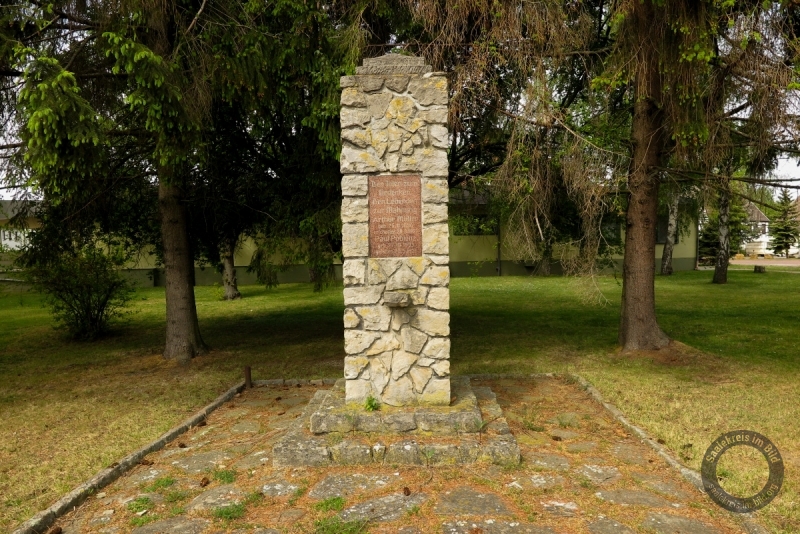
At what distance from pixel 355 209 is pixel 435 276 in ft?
3.13

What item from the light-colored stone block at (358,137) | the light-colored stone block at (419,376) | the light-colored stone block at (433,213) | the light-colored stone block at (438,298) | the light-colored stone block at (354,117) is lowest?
the light-colored stone block at (419,376)

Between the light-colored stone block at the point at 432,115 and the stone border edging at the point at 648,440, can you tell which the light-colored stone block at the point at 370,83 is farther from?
the stone border edging at the point at 648,440

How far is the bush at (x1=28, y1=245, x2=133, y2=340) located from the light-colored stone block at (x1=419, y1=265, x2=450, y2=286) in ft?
24.1

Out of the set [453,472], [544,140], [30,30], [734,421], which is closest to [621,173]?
[544,140]

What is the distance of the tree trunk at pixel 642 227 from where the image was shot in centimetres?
767

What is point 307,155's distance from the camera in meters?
7.78

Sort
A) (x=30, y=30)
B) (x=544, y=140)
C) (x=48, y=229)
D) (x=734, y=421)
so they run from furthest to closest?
(x=48, y=229) < (x=544, y=140) < (x=30, y=30) < (x=734, y=421)

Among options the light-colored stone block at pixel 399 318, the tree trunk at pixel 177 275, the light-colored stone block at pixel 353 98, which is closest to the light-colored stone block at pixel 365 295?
the light-colored stone block at pixel 399 318

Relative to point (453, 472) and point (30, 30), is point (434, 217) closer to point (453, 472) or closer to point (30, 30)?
point (453, 472)

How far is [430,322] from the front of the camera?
4910 mm

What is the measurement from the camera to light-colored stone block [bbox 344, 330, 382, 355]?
491cm

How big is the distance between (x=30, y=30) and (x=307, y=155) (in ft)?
12.7

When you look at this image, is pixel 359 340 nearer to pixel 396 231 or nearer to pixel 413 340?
pixel 413 340

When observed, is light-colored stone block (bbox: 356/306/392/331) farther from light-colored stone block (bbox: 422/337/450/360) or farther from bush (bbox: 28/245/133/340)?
bush (bbox: 28/245/133/340)
